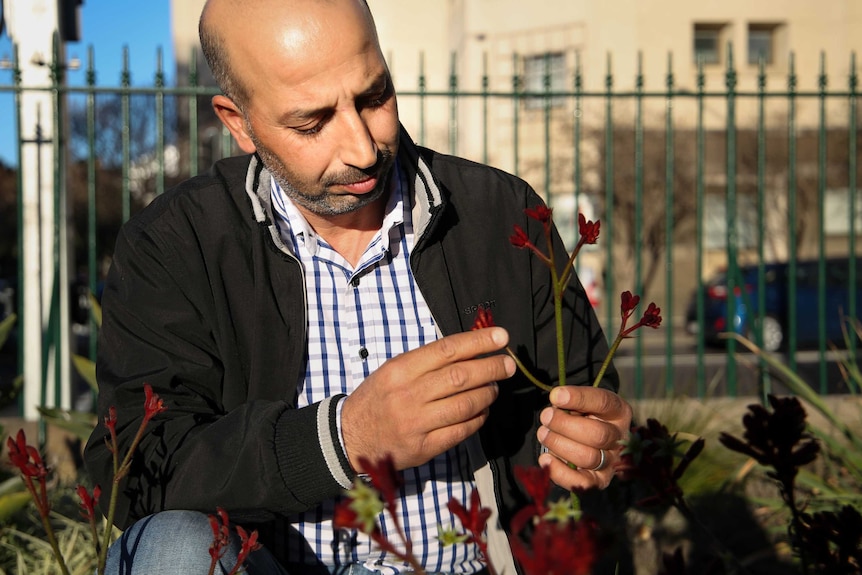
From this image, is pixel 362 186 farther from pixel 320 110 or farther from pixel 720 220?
pixel 720 220

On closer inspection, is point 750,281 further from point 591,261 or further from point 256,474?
point 256,474

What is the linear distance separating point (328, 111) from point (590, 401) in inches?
28.2

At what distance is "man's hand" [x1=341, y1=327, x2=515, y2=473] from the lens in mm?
1080

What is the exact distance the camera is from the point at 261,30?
1654 mm

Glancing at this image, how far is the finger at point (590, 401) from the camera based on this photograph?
3.69 ft

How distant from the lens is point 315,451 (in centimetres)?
130

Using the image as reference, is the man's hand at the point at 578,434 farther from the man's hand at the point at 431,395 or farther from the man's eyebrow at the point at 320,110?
the man's eyebrow at the point at 320,110

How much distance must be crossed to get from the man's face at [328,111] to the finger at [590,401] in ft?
2.01

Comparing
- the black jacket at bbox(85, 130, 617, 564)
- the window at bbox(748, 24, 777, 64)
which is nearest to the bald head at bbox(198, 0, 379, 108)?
the black jacket at bbox(85, 130, 617, 564)

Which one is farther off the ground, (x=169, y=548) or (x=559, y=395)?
(x=559, y=395)

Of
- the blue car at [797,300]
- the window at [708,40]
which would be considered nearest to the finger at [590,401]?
the blue car at [797,300]

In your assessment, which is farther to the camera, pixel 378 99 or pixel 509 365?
pixel 378 99

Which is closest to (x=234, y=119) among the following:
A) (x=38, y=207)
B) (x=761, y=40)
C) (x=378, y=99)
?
(x=378, y=99)

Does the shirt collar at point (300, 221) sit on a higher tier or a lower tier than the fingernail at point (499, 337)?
higher
